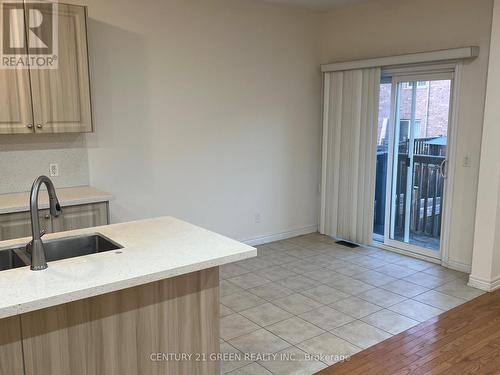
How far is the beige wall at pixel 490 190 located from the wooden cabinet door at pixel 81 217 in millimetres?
3192

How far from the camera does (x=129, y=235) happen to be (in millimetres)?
2373

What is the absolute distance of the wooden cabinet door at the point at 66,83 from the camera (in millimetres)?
3398

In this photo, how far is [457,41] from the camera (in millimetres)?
4250

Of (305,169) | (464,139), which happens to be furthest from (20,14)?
(464,139)

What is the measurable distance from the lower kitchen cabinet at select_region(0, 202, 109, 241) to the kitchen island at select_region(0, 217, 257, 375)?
3.56 ft

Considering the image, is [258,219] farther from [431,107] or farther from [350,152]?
[431,107]

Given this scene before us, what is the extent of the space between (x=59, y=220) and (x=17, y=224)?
0.95 feet

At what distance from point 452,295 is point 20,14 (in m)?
4.07

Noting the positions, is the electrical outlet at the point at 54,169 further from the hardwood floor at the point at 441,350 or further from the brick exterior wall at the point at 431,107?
the brick exterior wall at the point at 431,107

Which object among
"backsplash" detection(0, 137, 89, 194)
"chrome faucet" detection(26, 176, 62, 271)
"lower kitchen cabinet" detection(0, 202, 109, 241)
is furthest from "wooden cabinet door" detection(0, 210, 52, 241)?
"chrome faucet" detection(26, 176, 62, 271)

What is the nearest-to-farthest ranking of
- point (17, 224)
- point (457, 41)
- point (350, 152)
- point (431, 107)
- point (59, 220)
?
point (17, 224) < point (59, 220) < point (457, 41) < point (431, 107) < point (350, 152)

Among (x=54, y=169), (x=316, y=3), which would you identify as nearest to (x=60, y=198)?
(x=54, y=169)

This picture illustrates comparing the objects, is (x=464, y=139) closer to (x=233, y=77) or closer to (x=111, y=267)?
(x=233, y=77)

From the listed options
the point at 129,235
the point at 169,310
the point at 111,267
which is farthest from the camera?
the point at 129,235
